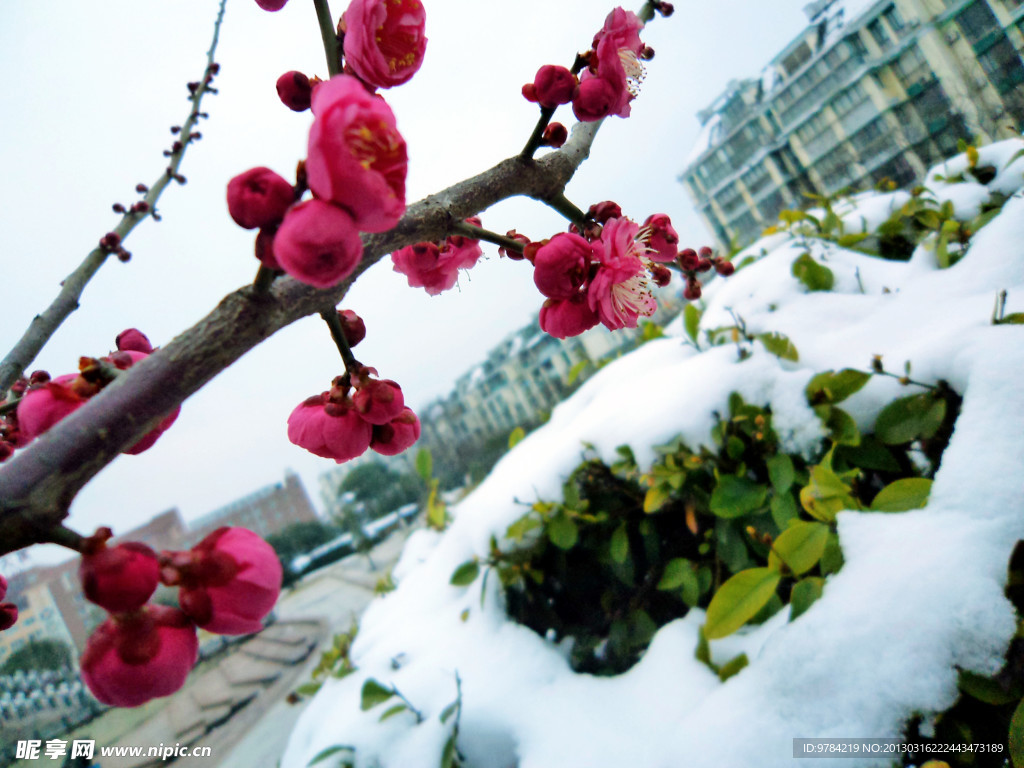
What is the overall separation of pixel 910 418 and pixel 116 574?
97cm

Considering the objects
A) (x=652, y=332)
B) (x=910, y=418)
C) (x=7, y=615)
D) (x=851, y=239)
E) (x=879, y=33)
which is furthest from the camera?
(x=879, y=33)

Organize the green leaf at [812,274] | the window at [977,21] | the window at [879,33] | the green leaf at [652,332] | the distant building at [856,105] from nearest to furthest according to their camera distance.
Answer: the green leaf at [812,274] → the green leaf at [652,332] → the window at [977,21] → the distant building at [856,105] → the window at [879,33]

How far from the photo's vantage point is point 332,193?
10.9 inches

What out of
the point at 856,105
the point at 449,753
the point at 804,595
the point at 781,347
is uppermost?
the point at 856,105

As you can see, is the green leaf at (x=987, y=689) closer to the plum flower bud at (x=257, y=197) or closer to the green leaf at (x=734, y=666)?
the green leaf at (x=734, y=666)

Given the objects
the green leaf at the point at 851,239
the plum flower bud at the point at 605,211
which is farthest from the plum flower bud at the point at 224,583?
the green leaf at the point at 851,239

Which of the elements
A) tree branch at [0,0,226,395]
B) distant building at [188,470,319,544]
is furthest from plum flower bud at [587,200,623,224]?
distant building at [188,470,319,544]

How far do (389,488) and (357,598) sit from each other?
45.3ft

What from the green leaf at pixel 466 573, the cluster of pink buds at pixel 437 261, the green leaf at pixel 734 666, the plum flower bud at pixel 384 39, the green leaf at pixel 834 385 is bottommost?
the green leaf at pixel 734 666

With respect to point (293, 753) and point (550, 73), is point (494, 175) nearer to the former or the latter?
point (550, 73)

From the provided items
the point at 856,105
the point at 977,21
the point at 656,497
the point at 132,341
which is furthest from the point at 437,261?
the point at 856,105

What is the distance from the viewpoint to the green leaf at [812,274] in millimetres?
1107

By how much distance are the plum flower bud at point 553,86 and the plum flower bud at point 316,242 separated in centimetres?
32

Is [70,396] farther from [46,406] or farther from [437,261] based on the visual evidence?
[437,261]
